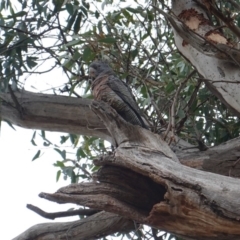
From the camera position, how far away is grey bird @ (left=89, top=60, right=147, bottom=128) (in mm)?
1795

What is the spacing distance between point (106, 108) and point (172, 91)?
82 cm

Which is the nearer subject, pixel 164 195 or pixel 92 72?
pixel 164 195

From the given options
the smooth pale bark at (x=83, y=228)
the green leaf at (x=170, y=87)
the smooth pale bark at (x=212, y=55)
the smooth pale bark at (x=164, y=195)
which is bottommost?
the smooth pale bark at (x=164, y=195)

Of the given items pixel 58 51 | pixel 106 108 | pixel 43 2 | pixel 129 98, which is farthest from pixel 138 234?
pixel 43 2

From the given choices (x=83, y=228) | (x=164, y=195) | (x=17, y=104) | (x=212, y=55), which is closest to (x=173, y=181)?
Answer: (x=164, y=195)

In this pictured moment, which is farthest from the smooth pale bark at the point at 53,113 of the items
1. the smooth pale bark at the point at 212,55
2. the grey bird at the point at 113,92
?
the smooth pale bark at the point at 212,55

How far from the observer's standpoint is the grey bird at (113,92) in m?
1.79

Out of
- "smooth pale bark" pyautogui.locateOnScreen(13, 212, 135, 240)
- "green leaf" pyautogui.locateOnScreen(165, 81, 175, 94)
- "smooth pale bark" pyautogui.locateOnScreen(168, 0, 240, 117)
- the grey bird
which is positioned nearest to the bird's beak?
the grey bird

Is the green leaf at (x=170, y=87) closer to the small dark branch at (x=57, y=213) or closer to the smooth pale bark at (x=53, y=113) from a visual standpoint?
the smooth pale bark at (x=53, y=113)

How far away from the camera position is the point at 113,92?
1.93m

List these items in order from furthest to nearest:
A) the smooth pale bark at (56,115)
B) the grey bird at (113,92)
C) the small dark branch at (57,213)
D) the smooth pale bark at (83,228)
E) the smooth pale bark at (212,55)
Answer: the smooth pale bark at (56,115) < the smooth pale bark at (83,228) < the grey bird at (113,92) < the smooth pale bark at (212,55) < the small dark branch at (57,213)

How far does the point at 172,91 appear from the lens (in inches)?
91.6

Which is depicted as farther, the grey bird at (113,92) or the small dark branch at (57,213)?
the grey bird at (113,92)

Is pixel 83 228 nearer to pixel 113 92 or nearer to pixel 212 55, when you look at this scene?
pixel 113 92
